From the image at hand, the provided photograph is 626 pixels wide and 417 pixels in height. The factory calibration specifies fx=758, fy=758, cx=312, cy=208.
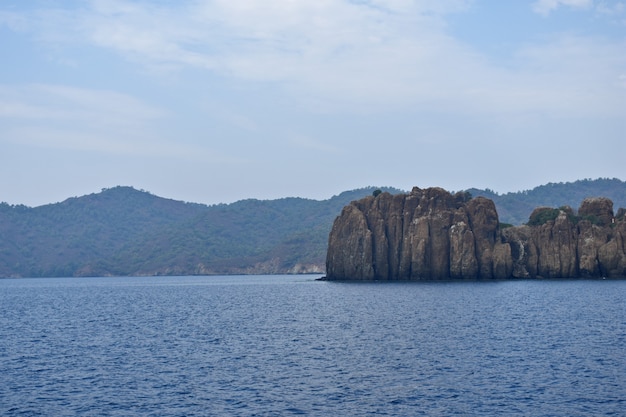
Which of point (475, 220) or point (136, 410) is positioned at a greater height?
point (475, 220)

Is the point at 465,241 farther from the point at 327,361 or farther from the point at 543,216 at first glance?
the point at 327,361

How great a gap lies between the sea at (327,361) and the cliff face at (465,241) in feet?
186

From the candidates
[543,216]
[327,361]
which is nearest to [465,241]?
[543,216]

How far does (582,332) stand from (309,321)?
1189 inches

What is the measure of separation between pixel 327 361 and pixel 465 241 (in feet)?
350

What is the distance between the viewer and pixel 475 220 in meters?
163

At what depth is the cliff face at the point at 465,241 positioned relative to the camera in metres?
156

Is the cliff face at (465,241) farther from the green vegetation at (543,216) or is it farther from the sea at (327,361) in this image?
the sea at (327,361)

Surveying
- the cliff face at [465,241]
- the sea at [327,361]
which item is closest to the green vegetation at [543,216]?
the cliff face at [465,241]

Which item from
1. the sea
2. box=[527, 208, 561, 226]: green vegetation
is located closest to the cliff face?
box=[527, 208, 561, 226]: green vegetation

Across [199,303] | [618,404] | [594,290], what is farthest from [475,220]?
[618,404]

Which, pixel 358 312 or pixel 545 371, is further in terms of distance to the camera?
pixel 358 312

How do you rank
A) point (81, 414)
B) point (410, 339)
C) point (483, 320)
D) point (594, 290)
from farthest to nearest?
point (594, 290) → point (483, 320) → point (410, 339) → point (81, 414)

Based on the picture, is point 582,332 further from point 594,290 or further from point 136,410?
point 594,290
